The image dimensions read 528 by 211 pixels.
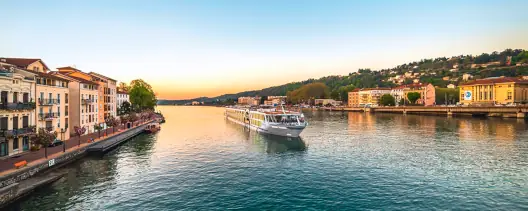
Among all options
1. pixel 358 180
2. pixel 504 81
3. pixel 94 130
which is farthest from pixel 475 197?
pixel 504 81

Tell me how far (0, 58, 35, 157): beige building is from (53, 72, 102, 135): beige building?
14.7 metres

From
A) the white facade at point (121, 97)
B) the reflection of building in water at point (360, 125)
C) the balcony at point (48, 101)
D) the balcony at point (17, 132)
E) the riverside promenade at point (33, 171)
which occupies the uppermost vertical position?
A: the white facade at point (121, 97)

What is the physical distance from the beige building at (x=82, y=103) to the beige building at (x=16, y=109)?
1467 centimetres

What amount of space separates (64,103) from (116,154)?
529 inches

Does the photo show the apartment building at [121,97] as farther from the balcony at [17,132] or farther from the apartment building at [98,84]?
the balcony at [17,132]

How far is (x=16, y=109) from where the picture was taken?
34438 mm

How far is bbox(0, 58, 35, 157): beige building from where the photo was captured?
32719 mm

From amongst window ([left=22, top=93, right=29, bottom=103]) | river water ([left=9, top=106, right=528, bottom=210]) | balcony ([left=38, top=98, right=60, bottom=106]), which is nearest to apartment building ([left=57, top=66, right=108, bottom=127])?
balcony ([left=38, top=98, right=60, bottom=106])

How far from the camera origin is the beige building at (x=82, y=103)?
54.6 meters

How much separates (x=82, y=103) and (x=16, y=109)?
22.9 metres

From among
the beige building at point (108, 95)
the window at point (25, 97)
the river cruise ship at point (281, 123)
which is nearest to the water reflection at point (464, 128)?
the river cruise ship at point (281, 123)

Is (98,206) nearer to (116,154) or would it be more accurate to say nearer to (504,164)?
(116,154)

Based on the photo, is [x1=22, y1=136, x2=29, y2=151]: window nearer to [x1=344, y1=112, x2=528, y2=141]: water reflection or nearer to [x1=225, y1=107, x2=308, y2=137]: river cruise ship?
[x1=225, y1=107, x2=308, y2=137]: river cruise ship

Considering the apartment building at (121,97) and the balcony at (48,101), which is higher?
the apartment building at (121,97)
